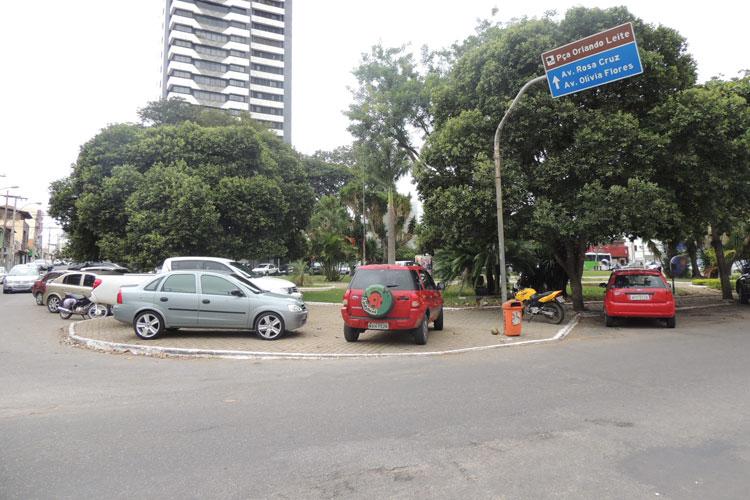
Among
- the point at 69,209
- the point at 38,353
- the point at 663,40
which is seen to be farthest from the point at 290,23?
the point at 38,353

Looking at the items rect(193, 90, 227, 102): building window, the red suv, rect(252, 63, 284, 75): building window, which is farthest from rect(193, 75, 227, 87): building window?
the red suv

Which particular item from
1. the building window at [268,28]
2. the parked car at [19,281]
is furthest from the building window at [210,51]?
the parked car at [19,281]

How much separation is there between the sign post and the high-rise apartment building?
65.2 meters

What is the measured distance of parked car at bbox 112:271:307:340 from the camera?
1050 centimetres

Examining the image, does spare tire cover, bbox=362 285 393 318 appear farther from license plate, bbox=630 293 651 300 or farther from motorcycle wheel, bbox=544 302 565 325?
license plate, bbox=630 293 651 300

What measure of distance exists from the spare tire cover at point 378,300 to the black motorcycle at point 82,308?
33.0ft

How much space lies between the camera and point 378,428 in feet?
15.4

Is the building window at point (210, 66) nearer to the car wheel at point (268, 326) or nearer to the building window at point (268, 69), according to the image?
the building window at point (268, 69)

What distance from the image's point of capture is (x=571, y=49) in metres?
10.8

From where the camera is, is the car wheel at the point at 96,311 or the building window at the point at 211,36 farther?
the building window at the point at 211,36

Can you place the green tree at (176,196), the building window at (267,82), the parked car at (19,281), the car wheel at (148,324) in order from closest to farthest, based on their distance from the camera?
the car wheel at (148,324), the green tree at (176,196), the parked car at (19,281), the building window at (267,82)

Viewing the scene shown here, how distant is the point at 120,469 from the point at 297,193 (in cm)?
2008

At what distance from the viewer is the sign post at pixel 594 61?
1003cm

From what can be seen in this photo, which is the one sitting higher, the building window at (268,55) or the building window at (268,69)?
the building window at (268,55)
